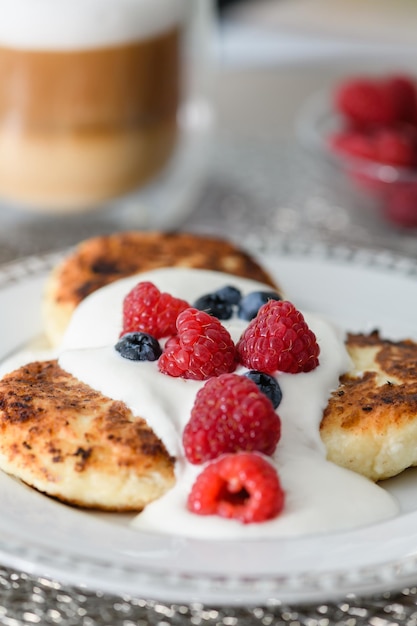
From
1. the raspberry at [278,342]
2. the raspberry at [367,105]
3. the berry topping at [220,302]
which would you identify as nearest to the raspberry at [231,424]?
the raspberry at [278,342]

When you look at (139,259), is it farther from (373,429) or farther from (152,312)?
(373,429)

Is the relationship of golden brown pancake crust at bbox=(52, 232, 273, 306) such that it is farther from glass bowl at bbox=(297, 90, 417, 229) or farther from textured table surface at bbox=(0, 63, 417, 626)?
glass bowl at bbox=(297, 90, 417, 229)

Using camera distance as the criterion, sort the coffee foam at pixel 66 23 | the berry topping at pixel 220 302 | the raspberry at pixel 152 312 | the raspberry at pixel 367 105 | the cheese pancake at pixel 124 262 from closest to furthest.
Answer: the raspberry at pixel 152 312 → the berry topping at pixel 220 302 → the cheese pancake at pixel 124 262 → the coffee foam at pixel 66 23 → the raspberry at pixel 367 105

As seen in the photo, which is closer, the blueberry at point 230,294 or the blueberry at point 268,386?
the blueberry at point 268,386

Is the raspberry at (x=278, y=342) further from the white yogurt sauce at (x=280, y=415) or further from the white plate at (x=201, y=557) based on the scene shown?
the white plate at (x=201, y=557)

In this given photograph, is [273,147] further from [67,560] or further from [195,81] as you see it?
[67,560]

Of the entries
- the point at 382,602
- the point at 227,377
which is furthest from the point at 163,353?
the point at 382,602

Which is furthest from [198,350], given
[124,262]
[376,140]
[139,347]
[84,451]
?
[376,140]
